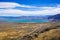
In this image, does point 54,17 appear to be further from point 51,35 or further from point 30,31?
point 30,31

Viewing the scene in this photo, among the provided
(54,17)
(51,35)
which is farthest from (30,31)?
(54,17)

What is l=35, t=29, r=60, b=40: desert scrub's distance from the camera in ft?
13.6

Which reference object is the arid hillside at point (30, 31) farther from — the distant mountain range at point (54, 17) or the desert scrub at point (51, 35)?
the distant mountain range at point (54, 17)

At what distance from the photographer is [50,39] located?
Result: 4125 mm

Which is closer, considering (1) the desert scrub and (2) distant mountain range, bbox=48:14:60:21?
(1) the desert scrub

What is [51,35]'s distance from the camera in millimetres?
4203

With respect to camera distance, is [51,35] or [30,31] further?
[30,31]

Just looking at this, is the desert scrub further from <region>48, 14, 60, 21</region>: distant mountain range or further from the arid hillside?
<region>48, 14, 60, 21</region>: distant mountain range

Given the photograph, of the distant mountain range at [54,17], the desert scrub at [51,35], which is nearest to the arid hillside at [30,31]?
the desert scrub at [51,35]

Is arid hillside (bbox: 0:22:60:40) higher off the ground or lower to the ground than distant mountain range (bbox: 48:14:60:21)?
lower

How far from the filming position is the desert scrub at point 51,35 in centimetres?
414

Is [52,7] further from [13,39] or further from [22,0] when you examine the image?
[13,39]

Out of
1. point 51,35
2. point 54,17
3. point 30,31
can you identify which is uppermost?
point 54,17

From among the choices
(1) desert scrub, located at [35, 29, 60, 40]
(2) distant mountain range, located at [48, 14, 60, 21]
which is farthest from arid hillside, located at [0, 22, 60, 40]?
(2) distant mountain range, located at [48, 14, 60, 21]
